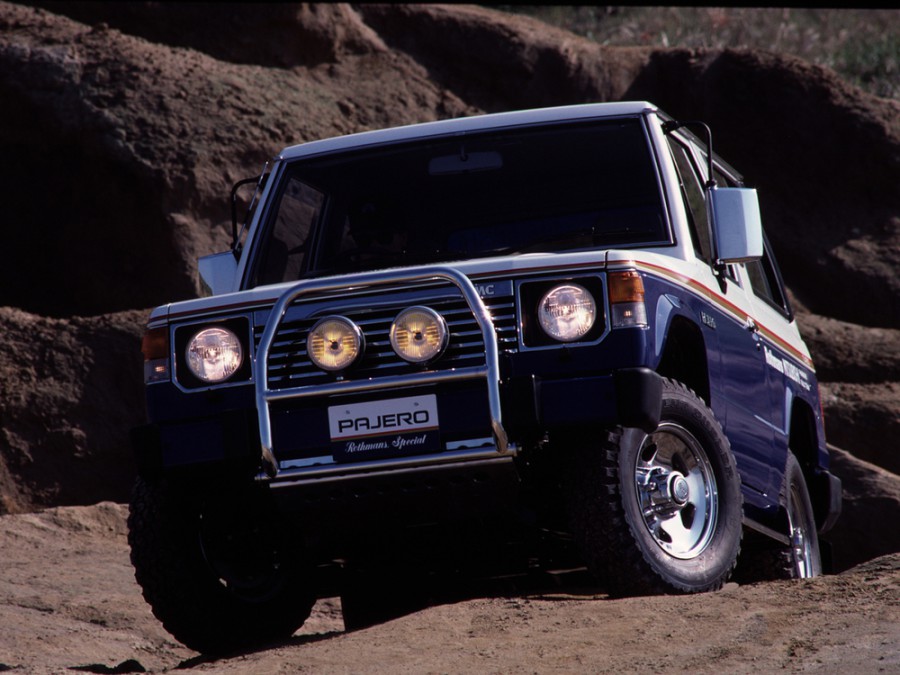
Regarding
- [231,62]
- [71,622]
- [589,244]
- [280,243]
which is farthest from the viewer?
[231,62]

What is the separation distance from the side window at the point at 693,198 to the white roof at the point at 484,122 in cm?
28

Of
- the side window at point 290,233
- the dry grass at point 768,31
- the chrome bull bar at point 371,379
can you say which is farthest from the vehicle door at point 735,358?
the dry grass at point 768,31

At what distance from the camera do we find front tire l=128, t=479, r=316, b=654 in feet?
18.3

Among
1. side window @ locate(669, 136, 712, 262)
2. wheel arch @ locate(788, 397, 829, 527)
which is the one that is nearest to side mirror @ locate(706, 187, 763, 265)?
side window @ locate(669, 136, 712, 262)

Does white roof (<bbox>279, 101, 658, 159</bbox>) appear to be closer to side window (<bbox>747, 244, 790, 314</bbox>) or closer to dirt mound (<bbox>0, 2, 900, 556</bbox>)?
→ side window (<bbox>747, 244, 790, 314</bbox>)

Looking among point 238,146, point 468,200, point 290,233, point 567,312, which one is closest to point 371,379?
point 567,312

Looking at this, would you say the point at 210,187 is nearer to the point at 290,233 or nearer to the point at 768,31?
the point at 290,233

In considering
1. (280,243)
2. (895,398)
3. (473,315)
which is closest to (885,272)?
(895,398)

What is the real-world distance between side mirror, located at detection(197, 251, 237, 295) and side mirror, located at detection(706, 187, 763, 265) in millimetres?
2187

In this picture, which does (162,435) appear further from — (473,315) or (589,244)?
(589,244)

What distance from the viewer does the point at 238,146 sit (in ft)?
45.6

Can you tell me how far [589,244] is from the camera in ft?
19.4

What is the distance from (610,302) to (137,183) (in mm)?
9137

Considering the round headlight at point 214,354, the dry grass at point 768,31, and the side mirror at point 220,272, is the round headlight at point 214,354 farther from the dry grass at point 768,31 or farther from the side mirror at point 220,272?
the dry grass at point 768,31
